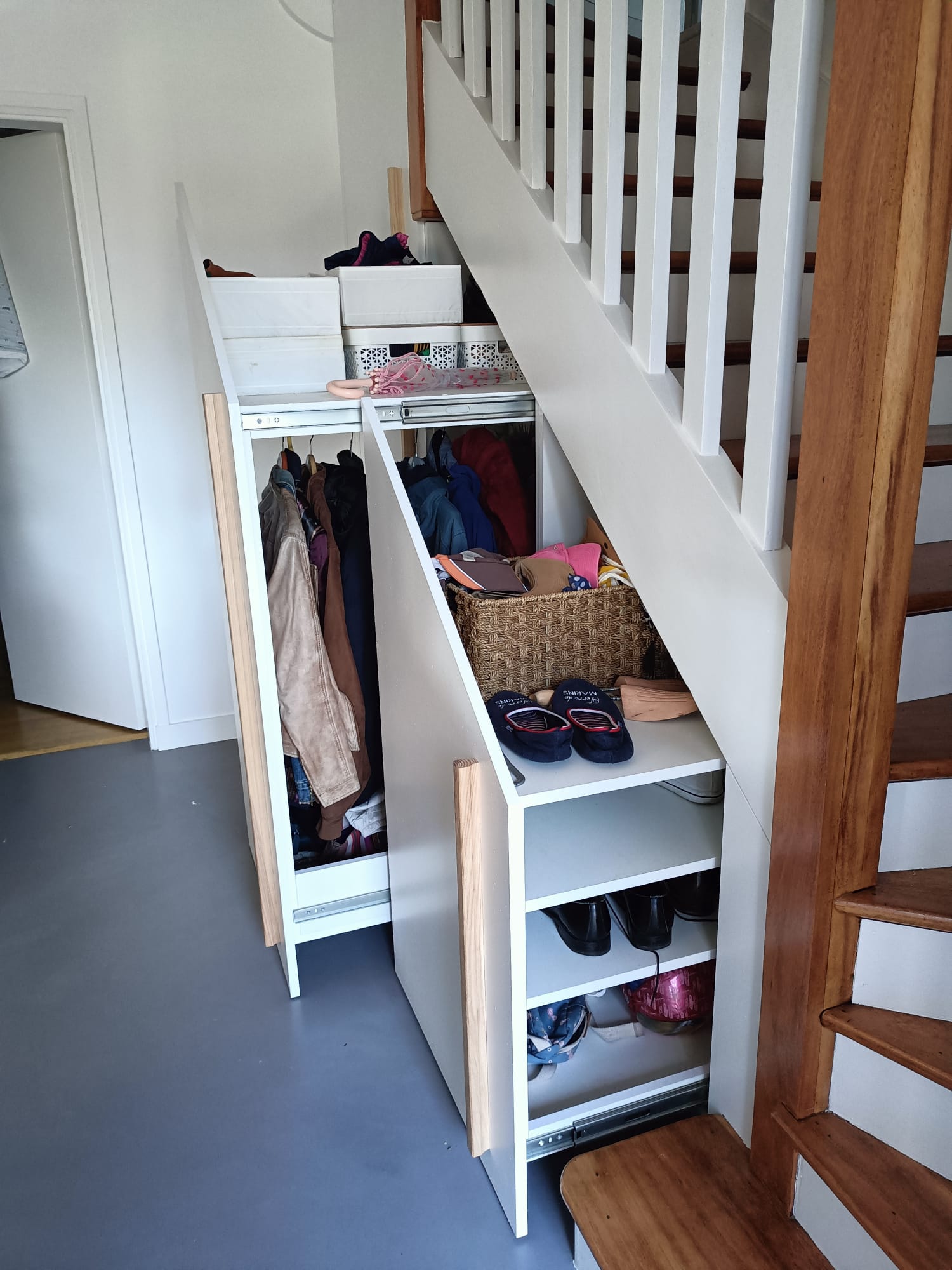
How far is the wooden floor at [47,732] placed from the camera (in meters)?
3.46

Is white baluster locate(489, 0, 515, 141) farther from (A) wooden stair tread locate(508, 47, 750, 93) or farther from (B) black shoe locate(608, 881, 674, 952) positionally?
(B) black shoe locate(608, 881, 674, 952)

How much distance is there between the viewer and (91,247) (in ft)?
9.68

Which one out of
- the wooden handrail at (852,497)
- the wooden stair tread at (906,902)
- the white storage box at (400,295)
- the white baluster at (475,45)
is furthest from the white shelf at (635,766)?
the white baluster at (475,45)

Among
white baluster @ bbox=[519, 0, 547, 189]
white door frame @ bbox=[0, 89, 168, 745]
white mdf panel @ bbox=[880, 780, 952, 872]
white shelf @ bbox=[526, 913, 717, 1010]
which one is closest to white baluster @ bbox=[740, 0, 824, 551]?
white mdf panel @ bbox=[880, 780, 952, 872]

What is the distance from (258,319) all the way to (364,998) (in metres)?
1.56

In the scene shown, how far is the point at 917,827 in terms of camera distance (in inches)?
50.3

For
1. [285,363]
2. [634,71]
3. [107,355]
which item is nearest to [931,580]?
[285,363]

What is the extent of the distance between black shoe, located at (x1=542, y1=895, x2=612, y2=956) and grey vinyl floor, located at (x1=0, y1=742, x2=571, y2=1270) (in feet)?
1.41

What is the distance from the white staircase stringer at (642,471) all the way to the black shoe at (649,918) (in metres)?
0.36

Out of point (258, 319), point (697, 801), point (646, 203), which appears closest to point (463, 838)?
point (697, 801)

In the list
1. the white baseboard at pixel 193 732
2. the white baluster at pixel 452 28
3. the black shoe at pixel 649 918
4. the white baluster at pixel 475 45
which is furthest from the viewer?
the white baseboard at pixel 193 732

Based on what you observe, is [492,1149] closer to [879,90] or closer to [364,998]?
[364,998]

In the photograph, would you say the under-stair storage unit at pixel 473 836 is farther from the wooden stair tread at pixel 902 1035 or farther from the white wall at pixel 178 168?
the white wall at pixel 178 168

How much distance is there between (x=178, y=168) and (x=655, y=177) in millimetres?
2246
